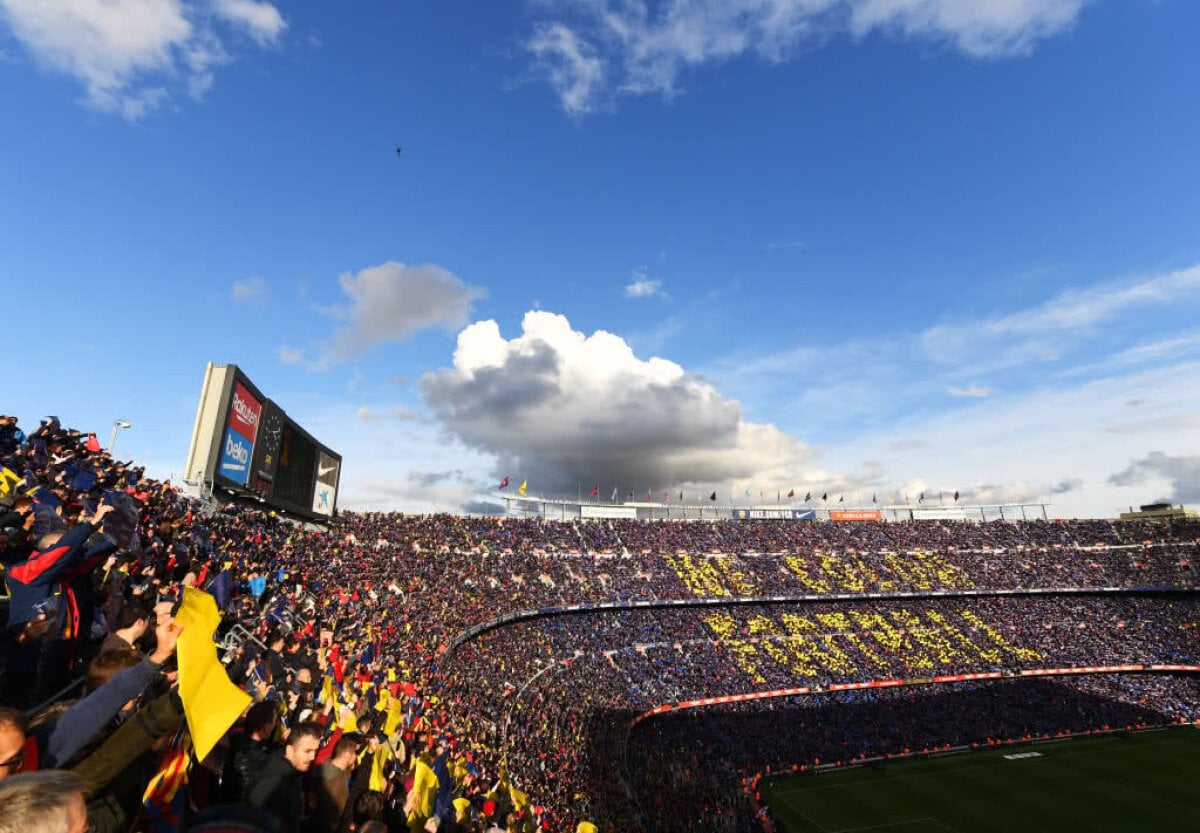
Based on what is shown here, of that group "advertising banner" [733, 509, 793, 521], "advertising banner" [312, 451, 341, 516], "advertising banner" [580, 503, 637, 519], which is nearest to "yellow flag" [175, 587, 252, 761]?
"advertising banner" [312, 451, 341, 516]

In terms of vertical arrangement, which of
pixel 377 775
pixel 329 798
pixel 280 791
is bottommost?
pixel 377 775

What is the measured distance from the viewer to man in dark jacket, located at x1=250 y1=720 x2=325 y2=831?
441 centimetres

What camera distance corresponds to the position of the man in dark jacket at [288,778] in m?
4.41

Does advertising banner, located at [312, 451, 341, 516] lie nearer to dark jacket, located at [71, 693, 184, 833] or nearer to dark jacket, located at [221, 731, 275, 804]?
dark jacket, located at [221, 731, 275, 804]

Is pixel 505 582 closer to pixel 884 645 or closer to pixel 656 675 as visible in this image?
pixel 656 675

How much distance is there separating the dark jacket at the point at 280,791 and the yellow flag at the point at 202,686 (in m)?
1.17

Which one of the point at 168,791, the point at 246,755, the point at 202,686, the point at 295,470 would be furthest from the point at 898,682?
the point at 202,686

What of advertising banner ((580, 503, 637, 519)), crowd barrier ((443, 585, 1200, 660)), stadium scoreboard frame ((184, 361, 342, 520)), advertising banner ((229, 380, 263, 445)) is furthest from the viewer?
advertising banner ((580, 503, 637, 519))

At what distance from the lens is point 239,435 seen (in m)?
26.0

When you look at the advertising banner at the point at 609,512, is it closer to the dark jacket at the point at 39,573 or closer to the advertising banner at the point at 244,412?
the advertising banner at the point at 244,412

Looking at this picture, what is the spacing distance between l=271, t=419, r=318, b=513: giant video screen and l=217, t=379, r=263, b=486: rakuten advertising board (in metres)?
3.51

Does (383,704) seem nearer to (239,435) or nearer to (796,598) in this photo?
(239,435)

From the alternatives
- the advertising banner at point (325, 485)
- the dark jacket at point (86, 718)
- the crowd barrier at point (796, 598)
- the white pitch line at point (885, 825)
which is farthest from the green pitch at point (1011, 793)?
the dark jacket at point (86, 718)

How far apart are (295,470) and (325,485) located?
4704mm
